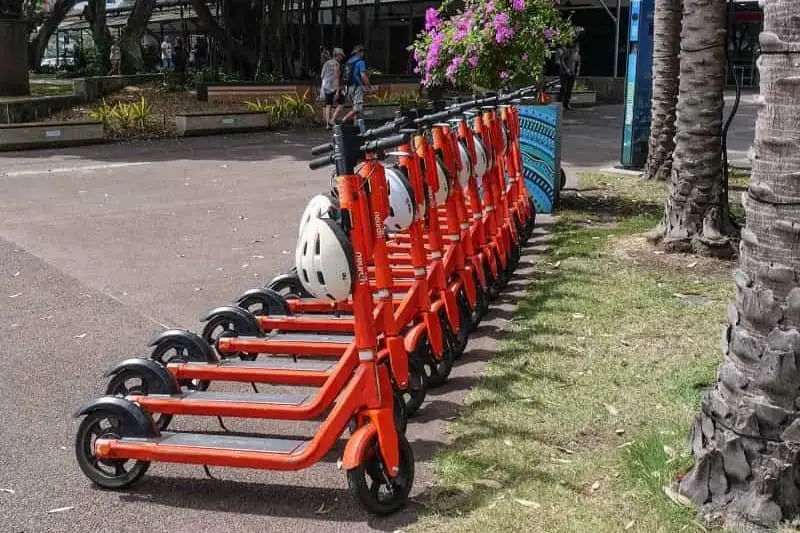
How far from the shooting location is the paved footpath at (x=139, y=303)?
12.4ft

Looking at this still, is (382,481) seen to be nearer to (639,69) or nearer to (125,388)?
(125,388)

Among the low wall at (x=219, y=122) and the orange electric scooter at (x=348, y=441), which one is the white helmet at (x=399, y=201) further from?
the low wall at (x=219, y=122)

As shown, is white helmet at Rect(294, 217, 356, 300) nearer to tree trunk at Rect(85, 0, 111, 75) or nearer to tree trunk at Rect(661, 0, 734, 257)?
tree trunk at Rect(661, 0, 734, 257)

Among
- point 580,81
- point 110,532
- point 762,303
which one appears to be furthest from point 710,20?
point 580,81

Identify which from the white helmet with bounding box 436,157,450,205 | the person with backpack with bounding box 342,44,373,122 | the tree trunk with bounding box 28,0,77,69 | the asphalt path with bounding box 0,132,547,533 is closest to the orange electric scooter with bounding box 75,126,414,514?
the asphalt path with bounding box 0,132,547,533

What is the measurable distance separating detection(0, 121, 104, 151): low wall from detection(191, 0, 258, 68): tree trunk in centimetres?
950

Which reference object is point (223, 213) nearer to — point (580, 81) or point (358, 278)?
point (358, 278)

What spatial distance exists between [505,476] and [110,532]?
1.59m

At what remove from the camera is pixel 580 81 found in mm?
29438

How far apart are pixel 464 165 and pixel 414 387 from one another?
1834 mm

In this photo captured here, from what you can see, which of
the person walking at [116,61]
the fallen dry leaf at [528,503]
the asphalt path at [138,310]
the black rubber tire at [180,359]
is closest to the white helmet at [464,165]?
the asphalt path at [138,310]

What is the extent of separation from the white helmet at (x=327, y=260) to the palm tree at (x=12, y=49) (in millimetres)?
18453

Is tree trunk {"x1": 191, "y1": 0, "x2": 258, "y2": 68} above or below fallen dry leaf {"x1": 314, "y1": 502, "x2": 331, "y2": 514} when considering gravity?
above

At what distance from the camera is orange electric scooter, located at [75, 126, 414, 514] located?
3.62 m
